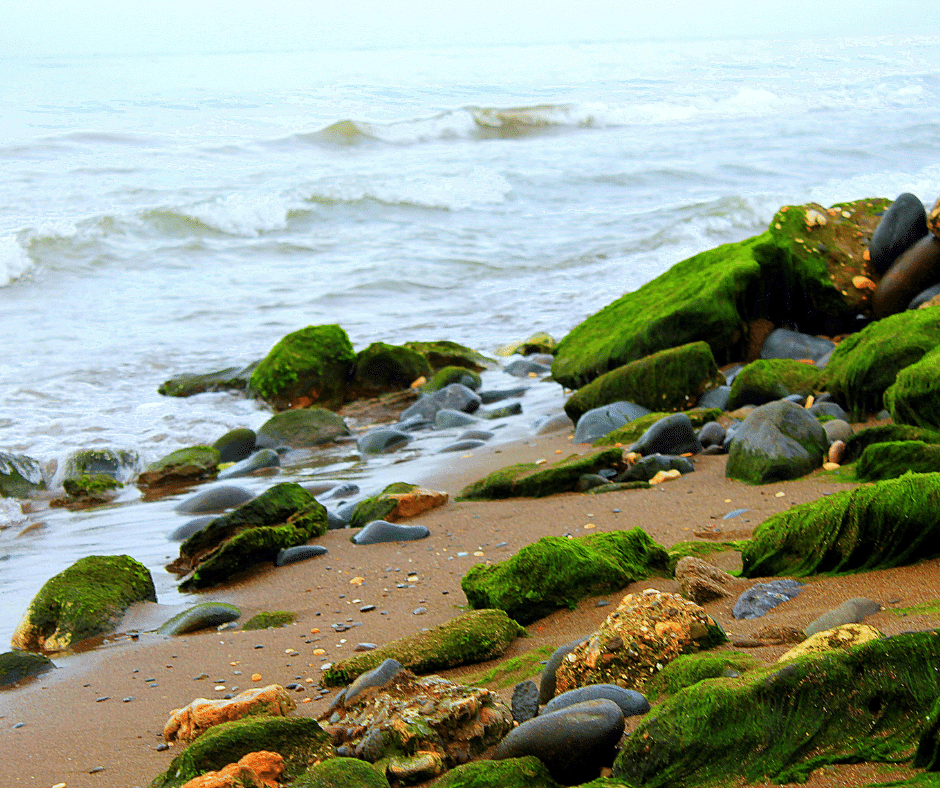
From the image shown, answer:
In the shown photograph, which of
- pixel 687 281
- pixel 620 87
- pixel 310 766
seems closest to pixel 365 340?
pixel 687 281

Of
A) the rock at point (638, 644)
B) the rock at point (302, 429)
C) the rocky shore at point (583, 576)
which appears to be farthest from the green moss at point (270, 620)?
the rock at point (302, 429)

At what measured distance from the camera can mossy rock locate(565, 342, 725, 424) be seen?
6.27 meters

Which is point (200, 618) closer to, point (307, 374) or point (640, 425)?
point (640, 425)

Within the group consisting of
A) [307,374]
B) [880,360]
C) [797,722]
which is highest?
[797,722]

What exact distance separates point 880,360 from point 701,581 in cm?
272

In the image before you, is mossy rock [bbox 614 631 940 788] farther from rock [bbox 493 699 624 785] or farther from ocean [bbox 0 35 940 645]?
ocean [bbox 0 35 940 645]

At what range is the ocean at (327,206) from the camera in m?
8.84

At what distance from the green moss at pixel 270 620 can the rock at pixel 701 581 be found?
1.52 meters

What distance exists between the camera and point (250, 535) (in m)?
4.47

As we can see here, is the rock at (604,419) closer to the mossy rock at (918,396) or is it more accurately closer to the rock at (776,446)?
the rock at (776,446)

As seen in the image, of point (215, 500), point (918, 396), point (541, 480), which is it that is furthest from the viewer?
point (215, 500)

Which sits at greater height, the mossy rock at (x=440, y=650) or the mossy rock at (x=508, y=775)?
the mossy rock at (x=508, y=775)

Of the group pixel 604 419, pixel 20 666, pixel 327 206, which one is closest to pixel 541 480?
pixel 604 419

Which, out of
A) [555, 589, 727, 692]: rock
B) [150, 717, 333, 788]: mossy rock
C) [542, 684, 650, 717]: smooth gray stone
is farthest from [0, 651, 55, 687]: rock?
[542, 684, 650, 717]: smooth gray stone
